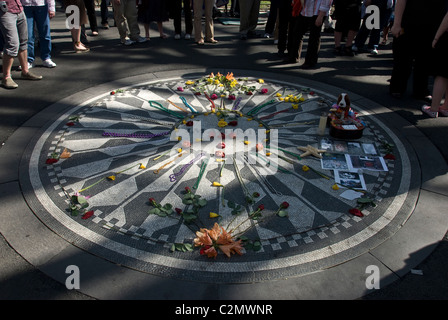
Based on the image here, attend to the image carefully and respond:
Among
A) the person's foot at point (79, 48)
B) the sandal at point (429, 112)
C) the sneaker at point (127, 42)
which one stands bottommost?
the sandal at point (429, 112)

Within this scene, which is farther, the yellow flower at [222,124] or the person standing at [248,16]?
the person standing at [248,16]

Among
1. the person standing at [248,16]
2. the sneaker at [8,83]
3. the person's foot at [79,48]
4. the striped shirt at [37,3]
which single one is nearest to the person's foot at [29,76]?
the sneaker at [8,83]

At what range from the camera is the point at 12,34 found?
5355mm

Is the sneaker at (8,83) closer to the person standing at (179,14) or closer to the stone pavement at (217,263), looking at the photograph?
the stone pavement at (217,263)

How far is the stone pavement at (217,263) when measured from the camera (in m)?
2.59

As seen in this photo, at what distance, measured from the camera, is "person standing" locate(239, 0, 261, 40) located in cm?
874

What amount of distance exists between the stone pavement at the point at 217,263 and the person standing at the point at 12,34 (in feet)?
1.02

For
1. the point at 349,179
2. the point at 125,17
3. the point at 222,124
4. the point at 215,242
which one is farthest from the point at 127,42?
the point at 215,242

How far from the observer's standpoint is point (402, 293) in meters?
2.58

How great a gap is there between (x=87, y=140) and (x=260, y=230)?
265 cm

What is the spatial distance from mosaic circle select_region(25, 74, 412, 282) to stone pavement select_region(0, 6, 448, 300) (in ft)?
0.09
